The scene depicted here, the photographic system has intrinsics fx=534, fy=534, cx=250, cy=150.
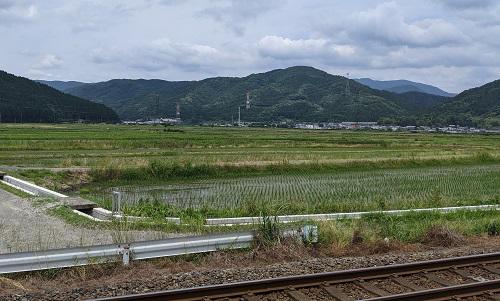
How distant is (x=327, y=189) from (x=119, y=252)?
1773cm

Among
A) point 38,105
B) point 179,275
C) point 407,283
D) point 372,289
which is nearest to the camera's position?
point 372,289

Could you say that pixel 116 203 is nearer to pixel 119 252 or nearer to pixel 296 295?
pixel 119 252

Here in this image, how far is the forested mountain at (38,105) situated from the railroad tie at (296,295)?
475ft

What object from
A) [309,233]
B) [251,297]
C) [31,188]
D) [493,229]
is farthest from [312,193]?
[251,297]

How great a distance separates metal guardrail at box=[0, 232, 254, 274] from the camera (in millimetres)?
8359

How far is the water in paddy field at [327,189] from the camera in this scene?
21.2m

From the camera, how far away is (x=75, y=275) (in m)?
8.74

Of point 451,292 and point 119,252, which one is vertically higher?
point 119,252

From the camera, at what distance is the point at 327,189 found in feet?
84.4

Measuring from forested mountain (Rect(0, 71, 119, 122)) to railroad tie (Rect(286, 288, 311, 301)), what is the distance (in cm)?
14484

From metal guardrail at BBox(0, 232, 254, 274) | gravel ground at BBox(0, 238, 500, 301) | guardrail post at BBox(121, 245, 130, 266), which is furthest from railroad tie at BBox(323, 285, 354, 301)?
guardrail post at BBox(121, 245, 130, 266)

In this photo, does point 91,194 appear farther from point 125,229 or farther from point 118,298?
point 118,298

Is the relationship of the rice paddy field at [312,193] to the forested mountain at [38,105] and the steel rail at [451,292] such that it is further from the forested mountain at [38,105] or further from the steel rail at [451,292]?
the forested mountain at [38,105]

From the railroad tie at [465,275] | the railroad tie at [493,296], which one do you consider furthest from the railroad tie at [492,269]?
the railroad tie at [493,296]
